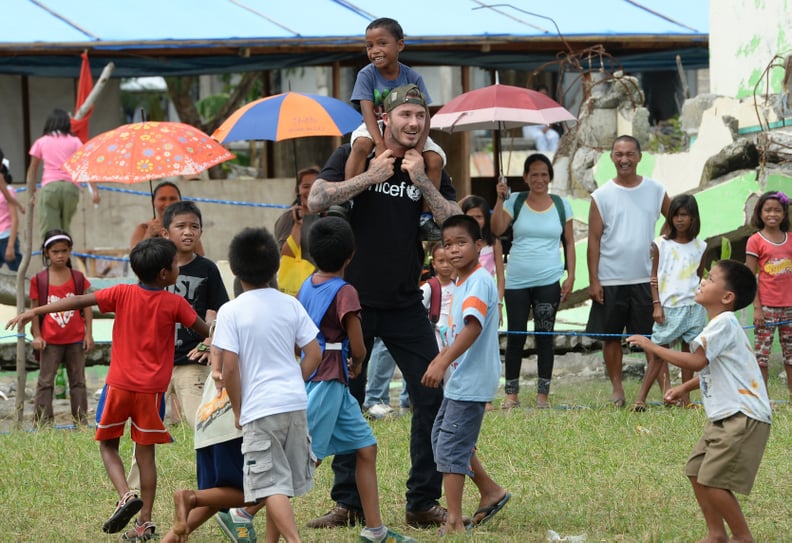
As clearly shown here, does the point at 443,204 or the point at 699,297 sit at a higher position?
the point at 443,204

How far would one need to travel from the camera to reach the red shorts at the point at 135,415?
570 centimetres

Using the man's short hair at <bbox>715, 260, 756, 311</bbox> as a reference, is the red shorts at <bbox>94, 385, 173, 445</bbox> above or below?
below

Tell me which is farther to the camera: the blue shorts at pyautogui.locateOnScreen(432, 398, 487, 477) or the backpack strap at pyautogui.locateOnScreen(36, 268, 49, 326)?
the backpack strap at pyautogui.locateOnScreen(36, 268, 49, 326)

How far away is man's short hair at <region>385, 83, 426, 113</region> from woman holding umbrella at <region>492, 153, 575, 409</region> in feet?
11.0

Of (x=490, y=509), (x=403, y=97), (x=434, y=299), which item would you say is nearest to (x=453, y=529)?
(x=490, y=509)

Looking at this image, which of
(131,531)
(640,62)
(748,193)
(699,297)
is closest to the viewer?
(699,297)

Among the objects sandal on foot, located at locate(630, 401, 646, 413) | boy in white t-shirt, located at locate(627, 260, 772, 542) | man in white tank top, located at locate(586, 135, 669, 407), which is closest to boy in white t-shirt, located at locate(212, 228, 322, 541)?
boy in white t-shirt, located at locate(627, 260, 772, 542)

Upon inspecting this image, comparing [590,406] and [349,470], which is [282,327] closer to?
[349,470]

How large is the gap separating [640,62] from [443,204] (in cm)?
1177

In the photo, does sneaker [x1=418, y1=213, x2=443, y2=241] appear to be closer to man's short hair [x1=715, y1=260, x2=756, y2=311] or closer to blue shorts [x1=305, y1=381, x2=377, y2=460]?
blue shorts [x1=305, y1=381, x2=377, y2=460]

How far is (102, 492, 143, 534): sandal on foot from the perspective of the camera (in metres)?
5.46

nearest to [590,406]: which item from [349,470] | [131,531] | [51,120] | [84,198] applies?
[349,470]

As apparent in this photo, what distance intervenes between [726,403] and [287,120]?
6355mm

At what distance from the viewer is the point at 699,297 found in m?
5.30
